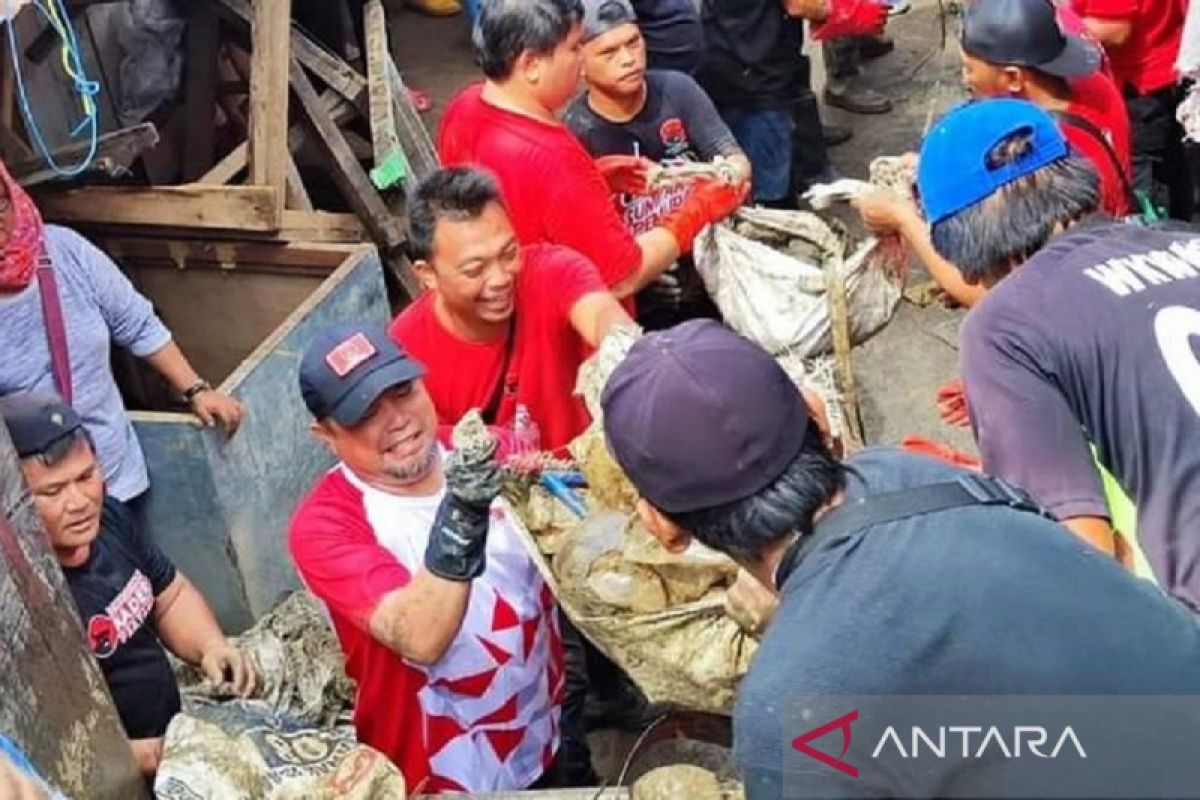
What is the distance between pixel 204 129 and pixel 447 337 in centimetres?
270

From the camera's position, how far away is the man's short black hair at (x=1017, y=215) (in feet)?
10.7

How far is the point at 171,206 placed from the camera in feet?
17.7

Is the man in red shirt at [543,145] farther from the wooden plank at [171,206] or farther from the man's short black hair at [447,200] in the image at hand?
the wooden plank at [171,206]

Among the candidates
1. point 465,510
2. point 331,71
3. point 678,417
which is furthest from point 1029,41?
point 331,71

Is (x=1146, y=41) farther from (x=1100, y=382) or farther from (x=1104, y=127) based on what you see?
(x=1100, y=382)

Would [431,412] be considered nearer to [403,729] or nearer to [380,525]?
[380,525]

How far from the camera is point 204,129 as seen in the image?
6180 mm

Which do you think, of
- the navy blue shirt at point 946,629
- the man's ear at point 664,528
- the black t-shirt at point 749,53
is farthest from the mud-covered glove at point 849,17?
the navy blue shirt at point 946,629

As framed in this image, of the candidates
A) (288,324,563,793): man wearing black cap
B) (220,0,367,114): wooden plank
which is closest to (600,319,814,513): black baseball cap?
(288,324,563,793): man wearing black cap

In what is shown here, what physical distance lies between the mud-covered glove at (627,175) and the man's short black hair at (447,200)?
105 centimetres

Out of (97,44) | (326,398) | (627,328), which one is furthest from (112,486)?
(97,44)

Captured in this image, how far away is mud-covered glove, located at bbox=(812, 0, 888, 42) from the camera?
6109 millimetres

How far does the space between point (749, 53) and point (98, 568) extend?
3477 mm

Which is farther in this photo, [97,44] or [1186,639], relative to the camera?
[97,44]
